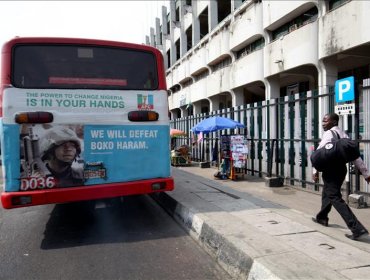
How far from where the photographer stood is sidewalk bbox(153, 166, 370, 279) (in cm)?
374

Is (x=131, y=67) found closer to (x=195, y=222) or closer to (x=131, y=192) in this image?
(x=131, y=192)

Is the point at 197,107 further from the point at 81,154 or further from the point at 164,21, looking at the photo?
the point at 81,154

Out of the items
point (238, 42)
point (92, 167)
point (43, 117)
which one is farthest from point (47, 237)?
point (238, 42)

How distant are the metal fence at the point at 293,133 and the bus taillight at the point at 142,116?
412cm

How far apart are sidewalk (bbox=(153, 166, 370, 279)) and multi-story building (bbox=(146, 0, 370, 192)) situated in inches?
99.5

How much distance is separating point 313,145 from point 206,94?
1902 cm

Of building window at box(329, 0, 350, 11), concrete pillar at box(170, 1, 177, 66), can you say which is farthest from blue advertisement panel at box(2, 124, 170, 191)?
concrete pillar at box(170, 1, 177, 66)

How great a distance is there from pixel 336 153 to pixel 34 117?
4.39 metres

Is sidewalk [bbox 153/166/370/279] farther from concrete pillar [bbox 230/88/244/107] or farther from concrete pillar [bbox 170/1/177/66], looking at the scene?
concrete pillar [bbox 170/1/177/66]

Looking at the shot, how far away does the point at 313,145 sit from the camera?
9141 mm

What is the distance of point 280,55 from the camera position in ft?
54.8

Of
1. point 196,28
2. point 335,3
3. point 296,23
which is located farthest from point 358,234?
point 196,28

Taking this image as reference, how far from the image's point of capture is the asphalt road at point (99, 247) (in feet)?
14.2

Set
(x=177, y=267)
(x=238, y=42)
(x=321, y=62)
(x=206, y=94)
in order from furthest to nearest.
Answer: (x=206, y=94) < (x=238, y=42) < (x=321, y=62) < (x=177, y=267)
